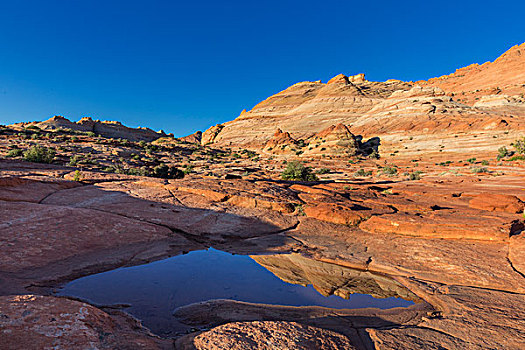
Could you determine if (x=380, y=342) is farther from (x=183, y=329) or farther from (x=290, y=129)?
(x=290, y=129)

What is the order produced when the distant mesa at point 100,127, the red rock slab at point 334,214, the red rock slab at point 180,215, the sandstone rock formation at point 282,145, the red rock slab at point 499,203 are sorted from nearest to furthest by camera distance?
the red rock slab at point 180,215
the red rock slab at point 499,203
the red rock slab at point 334,214
the sandstone rock formation at point 282,145
the distant mesa at point 100,127

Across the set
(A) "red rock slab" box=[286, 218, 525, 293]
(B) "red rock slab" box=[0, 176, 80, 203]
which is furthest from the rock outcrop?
(B) "red rock slab" box=[0, 176, 80, 203]

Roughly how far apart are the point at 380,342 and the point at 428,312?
72.4 inches

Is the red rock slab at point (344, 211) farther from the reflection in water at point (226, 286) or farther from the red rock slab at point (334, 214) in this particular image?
the reflection in water at point (226, 286)

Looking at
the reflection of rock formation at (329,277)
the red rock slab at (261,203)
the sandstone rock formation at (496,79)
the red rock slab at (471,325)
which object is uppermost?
the sandstone rock formation at (496,79)

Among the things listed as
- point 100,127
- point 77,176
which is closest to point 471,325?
point 77,176

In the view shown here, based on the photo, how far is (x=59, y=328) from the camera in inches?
125

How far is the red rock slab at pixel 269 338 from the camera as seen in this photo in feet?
11.0

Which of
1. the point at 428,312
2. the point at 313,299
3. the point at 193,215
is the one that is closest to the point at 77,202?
the point at 193,215

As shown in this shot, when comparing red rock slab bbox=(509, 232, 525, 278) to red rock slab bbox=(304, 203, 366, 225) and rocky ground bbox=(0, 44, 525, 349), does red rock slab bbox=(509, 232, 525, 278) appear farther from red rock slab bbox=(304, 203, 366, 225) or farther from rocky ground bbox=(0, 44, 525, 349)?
red rock slab bbox=(304, 203, 366, 225)

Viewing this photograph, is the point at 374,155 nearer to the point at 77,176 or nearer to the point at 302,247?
the point at 302,247

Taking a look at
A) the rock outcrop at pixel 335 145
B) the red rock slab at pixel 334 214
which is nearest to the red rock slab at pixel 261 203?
the red rock slab at pixel 334 214

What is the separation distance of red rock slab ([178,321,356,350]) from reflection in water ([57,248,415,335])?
1.21 metres

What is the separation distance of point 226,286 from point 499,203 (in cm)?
1121
